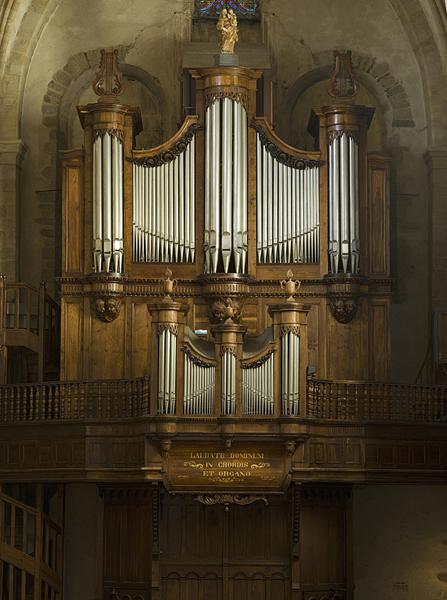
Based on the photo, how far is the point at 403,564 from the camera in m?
29.0

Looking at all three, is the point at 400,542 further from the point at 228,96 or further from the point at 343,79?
the point at 228,96

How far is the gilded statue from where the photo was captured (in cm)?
2831

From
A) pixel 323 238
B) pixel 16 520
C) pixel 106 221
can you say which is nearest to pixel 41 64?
pixel 106 221

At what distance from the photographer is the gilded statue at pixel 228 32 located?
1115 inches

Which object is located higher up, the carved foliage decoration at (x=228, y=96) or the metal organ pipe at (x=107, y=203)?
the carved foliage decoration at (x=228, y=96)

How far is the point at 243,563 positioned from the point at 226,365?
392 cm

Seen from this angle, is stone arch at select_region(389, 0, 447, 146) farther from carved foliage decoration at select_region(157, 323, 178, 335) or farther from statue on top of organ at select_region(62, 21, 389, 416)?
carved foliage decoration at select_region(157, 323, 178, 335)

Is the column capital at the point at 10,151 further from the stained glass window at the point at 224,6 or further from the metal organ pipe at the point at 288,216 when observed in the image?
the metal organ pipe at the point at 288,216

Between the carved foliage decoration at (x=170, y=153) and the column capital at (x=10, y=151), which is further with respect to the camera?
the column capital at (x=10, y=151)

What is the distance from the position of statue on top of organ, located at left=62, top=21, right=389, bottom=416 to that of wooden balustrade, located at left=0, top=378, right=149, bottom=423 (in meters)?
1.83

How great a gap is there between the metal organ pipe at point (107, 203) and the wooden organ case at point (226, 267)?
0.02 meters

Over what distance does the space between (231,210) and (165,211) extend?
1.15 metres

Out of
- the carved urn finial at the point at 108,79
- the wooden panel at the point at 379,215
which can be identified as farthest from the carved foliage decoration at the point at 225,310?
the carved urn finial at the point at 108,79

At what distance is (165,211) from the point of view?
2802 cm
